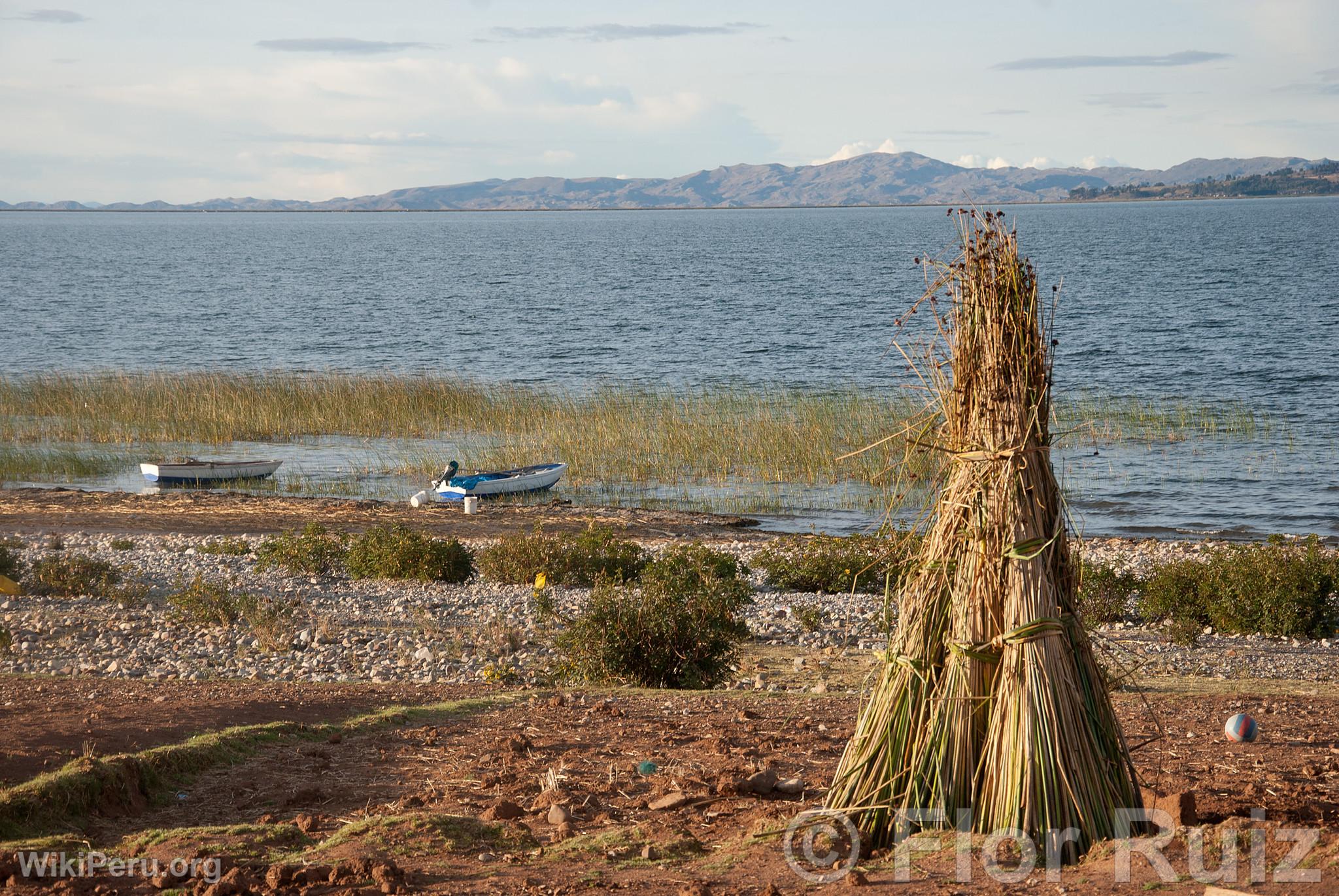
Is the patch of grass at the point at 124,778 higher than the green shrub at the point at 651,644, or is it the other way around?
the patch of grass at the point at 124,778

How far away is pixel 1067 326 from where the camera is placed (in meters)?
48.9

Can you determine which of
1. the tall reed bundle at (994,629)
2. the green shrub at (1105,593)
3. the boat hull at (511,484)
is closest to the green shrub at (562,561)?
the green shrub at (1105,593)

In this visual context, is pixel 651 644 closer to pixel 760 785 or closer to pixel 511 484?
pixel 760 785

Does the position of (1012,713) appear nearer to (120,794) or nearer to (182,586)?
(120,794)

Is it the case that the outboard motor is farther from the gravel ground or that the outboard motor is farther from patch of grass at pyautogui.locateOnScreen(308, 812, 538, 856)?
patch of grass at pyautogui.locateOnScreen(308, 812, 538, 856)

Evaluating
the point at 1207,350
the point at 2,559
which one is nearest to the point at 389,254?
the point at 1207,350

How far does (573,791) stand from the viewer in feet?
17.0

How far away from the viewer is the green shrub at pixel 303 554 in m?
14.5

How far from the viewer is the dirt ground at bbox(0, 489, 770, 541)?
1844 cm

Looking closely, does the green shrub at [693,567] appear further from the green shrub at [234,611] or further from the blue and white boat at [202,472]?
the blue and white boat at [202,472]

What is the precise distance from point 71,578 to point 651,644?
8194mm

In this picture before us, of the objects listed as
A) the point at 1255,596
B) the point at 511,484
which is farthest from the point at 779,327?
the point at 1255,596

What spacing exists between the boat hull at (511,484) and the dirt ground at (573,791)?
12803mm

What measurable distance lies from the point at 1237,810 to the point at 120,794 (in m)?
5.10
